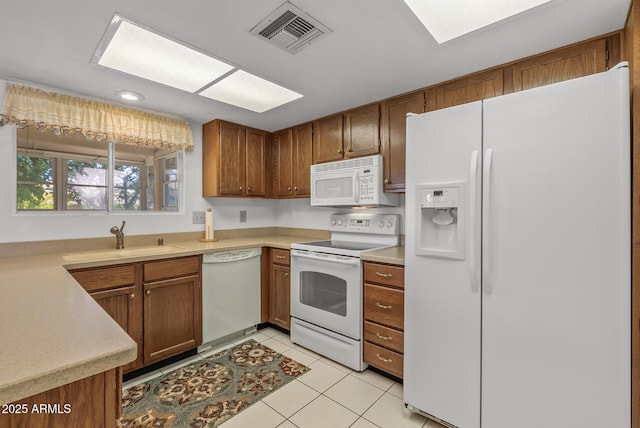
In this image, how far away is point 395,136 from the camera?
240 cm

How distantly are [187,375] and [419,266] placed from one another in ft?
6.09

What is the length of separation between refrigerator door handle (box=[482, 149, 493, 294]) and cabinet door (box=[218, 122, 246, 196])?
2363 millimetres

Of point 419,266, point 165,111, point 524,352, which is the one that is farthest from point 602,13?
point 165,111

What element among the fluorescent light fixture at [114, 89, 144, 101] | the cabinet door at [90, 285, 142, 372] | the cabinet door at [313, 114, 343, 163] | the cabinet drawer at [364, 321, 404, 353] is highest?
the fluorescent light fixture at [114, 89, 144, 101]

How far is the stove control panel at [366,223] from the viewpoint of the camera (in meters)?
2.61

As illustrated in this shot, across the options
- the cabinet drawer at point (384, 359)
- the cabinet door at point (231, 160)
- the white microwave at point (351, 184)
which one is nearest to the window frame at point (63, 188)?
the cabinet door at point (231, 160)

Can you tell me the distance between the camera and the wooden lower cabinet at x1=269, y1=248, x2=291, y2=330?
2.79 meters

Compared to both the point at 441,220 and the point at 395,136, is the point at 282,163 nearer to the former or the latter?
the point at 395,136

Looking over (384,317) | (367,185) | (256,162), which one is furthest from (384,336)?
(256,162)

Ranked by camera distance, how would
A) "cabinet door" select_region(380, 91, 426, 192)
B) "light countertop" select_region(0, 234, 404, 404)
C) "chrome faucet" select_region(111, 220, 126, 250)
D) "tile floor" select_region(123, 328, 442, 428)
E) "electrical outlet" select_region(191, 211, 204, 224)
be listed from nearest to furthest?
"light countertop" select_region(0, 234, 404, 404)
"tile floor" select_region(123, 328, 442, 428)
"cabinet door" select_region(380, 91, 426, 192)
"chrome faucet" select_region(111, 220, 126, 250)
"electrical outlet" select_region(191, 211, 204, 224)

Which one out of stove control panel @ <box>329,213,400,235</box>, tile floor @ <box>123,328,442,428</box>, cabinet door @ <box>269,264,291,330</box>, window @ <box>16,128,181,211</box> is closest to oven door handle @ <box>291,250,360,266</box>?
cabinet door @ <box>269,264,291,330</box>

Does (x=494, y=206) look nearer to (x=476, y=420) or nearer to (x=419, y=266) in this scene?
(x=419, y=266)

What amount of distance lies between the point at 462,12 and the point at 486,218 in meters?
0.99

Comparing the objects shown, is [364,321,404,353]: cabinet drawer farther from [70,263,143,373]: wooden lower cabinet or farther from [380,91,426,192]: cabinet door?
[70,263,143,373]: wooden lower cabinet
